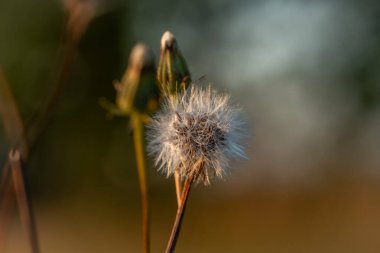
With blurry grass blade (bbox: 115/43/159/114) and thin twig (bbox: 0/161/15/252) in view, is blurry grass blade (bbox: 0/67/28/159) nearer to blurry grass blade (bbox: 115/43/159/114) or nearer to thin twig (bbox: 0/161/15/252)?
thin twig (bbox: 0/161/15/252)

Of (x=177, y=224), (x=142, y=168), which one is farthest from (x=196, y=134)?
(x=177, y=224)

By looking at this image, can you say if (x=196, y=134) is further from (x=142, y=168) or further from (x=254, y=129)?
(x=254, y=129)

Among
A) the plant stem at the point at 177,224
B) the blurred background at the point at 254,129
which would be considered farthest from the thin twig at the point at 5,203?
the blurred background at the point at 254,129

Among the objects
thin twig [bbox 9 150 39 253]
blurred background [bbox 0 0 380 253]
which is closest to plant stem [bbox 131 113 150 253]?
thin twig [bbox 9 150 39 253]

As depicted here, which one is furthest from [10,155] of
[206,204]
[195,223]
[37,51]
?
[37,51]

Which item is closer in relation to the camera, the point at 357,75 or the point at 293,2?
the point at 293,2

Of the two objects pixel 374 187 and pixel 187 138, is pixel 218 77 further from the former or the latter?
pixel 187 138

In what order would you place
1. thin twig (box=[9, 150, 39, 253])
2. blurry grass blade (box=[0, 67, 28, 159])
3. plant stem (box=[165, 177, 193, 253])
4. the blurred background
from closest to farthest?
1. plant stem (box=[165, 177, 193, 253])
2. thin twig (box=[9, 150, 39, 253])
3. blurry grass blade (box=[0, 67, 28, 159])
4. the blurred background
